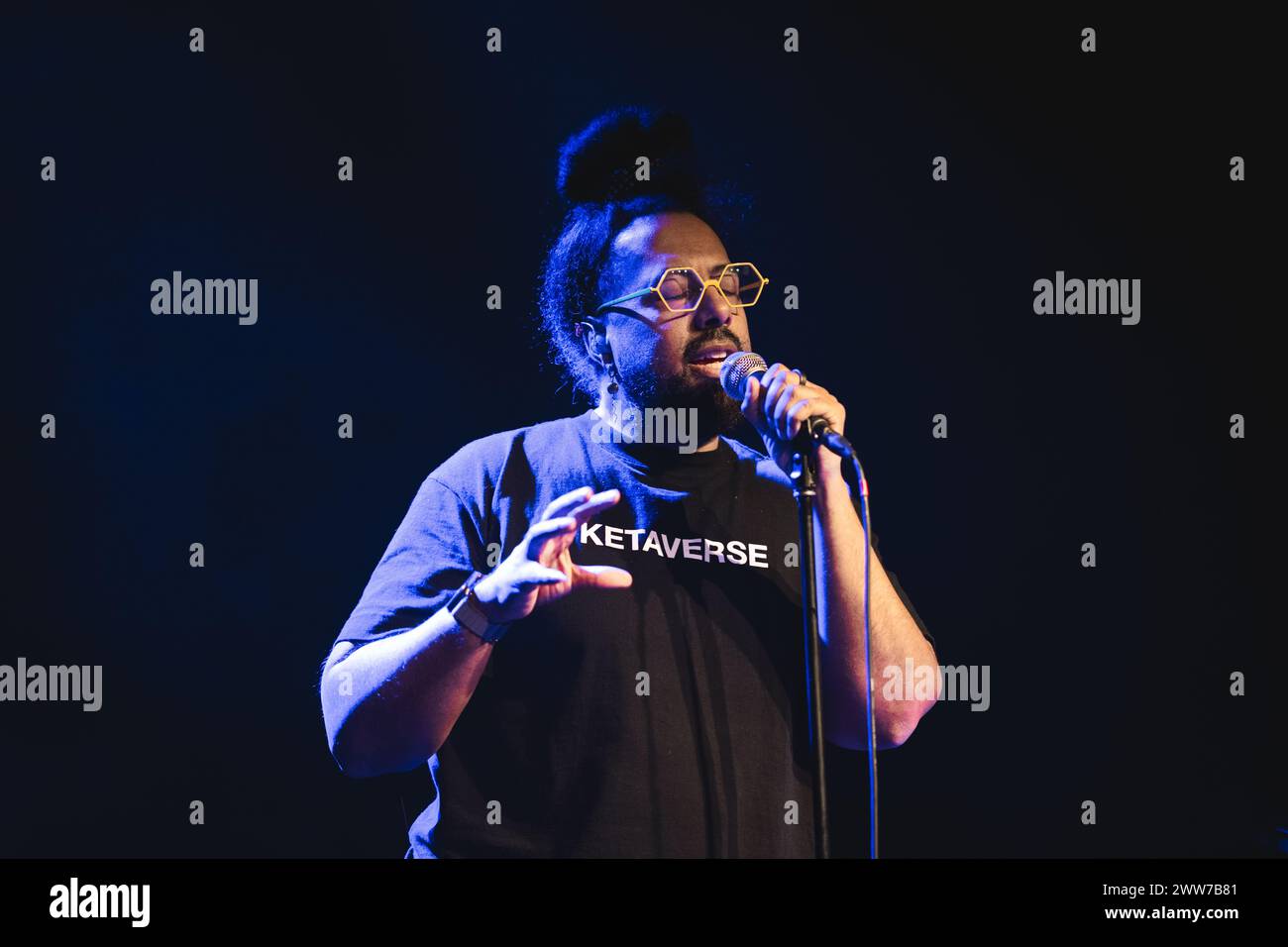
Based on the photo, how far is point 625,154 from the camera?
7.90ft

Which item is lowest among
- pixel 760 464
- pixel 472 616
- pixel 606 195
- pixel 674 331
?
pixel 472 616

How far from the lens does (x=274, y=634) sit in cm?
256

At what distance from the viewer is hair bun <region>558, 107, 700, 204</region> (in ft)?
7.83

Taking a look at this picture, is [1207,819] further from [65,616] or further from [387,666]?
[65,616]

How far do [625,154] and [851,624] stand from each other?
43.0 inches

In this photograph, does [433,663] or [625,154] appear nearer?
[433,663]

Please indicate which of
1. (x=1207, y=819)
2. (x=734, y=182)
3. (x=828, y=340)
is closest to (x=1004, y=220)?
(x=828, y=340)

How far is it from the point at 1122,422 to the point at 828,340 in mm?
706

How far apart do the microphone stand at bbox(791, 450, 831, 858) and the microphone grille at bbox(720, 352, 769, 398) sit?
0.62ft

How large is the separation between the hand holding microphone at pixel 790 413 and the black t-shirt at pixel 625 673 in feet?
1.06

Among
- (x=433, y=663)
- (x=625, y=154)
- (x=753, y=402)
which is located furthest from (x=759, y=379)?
(x=625, y=154)

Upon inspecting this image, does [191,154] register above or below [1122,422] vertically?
above

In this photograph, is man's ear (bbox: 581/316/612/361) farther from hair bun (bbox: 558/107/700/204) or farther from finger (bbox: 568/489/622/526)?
finger (bbox: 568/489/622/526)

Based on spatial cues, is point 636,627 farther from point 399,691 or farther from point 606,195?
point 606,195
